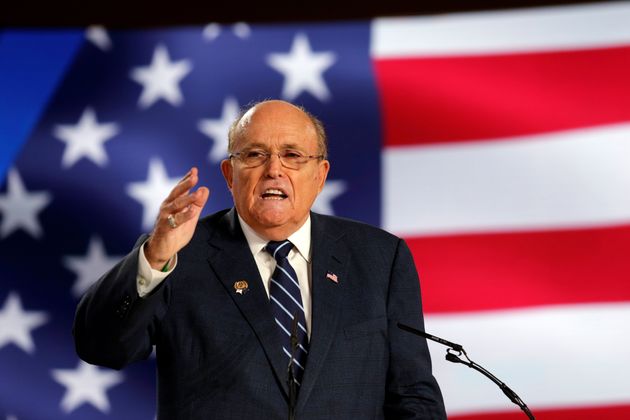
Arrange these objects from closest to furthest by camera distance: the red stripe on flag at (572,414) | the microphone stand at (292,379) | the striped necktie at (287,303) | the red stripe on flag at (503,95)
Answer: the microphone stand at (292,379) < the striped necktie at (287,303) < the red stripe on flag at (572,414) < the red stripe on flag at (503,95)

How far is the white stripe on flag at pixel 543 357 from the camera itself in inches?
131

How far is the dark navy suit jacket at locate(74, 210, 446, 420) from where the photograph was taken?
185cm

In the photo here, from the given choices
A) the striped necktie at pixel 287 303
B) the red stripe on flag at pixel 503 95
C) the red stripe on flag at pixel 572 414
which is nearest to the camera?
the striped necktie at pixel 287 303

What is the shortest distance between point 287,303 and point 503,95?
185 cm

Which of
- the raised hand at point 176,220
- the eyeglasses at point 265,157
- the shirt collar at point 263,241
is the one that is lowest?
the raised hand at point 176,220

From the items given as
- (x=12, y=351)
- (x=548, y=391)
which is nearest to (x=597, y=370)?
(x=548, y=391)

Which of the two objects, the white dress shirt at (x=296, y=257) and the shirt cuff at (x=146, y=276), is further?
the white dress shirt at (x=296, y=257)

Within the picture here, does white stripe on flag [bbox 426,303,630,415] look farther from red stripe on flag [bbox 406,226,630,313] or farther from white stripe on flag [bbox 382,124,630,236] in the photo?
white stripe on flag [bbox 382,124,630,236]

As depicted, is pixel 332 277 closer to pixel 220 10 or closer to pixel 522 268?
pixel 522 268

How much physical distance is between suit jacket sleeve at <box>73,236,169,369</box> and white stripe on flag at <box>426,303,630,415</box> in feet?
5.51

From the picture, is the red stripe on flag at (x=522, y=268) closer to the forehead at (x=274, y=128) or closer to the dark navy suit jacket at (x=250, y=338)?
the dark navy suit jacket at (x=250, y=338)

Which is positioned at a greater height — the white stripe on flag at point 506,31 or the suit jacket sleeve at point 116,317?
the white stripe on flag at point 506,31

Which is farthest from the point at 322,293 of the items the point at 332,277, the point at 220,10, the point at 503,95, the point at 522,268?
the point at 220,10

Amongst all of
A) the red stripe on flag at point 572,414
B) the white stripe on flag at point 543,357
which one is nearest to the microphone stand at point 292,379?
the white stripe on flag at point 543,357
